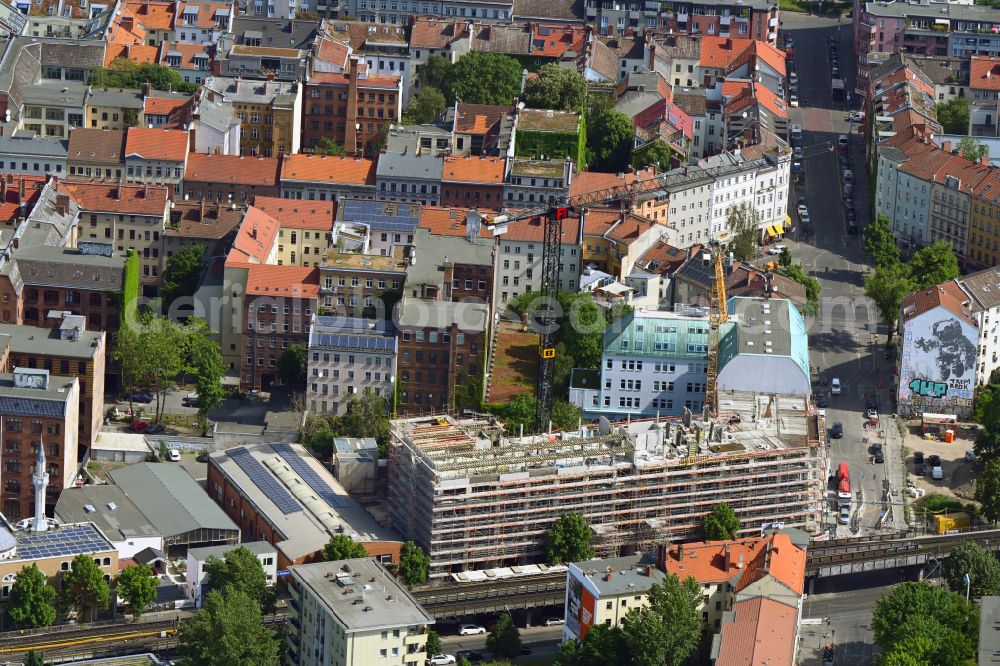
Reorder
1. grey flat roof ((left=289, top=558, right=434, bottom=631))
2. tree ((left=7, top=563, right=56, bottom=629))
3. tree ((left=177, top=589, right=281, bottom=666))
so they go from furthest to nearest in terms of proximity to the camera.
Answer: tree ((left=7, top=563, right=56, bottom=629))
tree ((left=177, top=589, right=281, bottom=666))
grey flat roof ((left=289, top=558, right=434, bottom=631))

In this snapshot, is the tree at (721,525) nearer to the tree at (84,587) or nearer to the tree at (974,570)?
the tree at (974,570)

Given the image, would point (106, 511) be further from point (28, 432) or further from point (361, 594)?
point (361, 594)

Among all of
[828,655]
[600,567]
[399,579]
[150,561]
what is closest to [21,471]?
[150,561]

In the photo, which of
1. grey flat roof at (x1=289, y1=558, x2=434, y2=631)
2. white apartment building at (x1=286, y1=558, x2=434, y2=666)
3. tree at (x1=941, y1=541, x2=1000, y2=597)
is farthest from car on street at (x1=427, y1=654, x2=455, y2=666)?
tree at (x1=941, y1=541, x2=1000, y2=597)

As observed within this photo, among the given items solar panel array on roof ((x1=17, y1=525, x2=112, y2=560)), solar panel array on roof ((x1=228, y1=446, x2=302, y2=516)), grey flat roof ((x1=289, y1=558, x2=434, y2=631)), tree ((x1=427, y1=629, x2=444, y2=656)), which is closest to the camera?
grey flat roof ((x1=289, y1=558, x2=434, y2=631))

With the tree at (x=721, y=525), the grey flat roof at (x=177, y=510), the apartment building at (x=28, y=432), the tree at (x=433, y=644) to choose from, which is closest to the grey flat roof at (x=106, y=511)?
the grey flat roof at (x=177, y=510)

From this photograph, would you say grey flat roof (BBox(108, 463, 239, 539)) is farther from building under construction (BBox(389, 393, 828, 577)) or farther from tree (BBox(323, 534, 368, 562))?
building under construction (BBox(389, 393, 828, 577))
